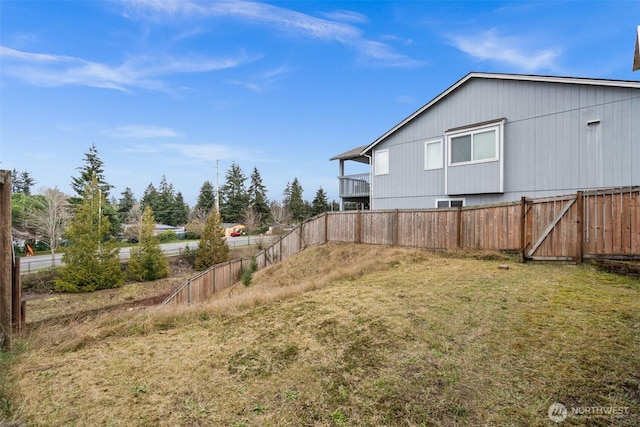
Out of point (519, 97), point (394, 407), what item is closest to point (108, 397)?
point (394, 407)

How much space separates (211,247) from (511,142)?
2154cm

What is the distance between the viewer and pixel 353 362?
2986 millimetres

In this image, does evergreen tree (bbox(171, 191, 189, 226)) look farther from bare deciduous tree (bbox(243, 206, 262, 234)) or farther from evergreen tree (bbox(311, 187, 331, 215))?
evergreen tree (bbox(311, 187, 331, 215))

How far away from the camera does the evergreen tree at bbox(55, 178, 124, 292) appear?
57.6 feet

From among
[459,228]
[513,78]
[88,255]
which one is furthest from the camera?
[88,255]

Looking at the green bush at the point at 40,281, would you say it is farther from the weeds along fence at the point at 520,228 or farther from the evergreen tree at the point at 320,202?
the evergreen tree at the point at 320,202

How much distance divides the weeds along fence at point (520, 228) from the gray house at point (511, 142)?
9.83 ft

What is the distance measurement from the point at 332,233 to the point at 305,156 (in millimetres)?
23080

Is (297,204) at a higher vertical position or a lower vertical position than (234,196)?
lower

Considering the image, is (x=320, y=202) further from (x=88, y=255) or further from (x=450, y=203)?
(x=450, y=203)
